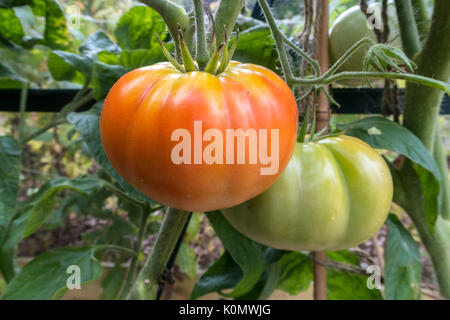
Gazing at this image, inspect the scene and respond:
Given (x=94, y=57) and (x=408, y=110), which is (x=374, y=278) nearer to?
(x=408, y=110)

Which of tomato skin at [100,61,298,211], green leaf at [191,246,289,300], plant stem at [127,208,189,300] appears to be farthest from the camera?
green leaf at [191,246,289,300]

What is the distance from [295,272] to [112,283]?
1.22ft

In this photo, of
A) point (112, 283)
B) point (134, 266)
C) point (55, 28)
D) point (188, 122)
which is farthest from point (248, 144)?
point (112, 283)

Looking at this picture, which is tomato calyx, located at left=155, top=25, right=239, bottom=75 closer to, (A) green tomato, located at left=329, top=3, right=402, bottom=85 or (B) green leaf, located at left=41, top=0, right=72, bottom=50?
(A) green tomato, located at left=329, top=3, right=402, bottom=85

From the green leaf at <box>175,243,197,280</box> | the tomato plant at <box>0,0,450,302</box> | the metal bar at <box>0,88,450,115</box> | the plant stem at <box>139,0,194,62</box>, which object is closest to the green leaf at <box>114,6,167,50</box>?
the tomato plant at <box>0,0,450,302</box>

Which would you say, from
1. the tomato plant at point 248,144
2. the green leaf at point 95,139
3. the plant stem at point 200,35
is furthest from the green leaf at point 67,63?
the plant stem at point 200,35

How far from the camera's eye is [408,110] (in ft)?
1.39

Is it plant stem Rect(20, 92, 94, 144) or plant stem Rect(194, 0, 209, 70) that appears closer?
plant stem Rect(194, 0, 209, 70)

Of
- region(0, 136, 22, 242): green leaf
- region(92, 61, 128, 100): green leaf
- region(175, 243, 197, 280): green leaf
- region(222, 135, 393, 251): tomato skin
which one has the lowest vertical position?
region(175, 243, 197, 280): green leaf

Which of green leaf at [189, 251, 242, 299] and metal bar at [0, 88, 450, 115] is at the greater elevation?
metal bar at [0, 88, 450, 115]

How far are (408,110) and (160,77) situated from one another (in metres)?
0.34

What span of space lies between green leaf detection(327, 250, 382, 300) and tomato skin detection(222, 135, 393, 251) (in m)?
0.21

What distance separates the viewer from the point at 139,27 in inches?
19.7

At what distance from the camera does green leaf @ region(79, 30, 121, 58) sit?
0.52 m
